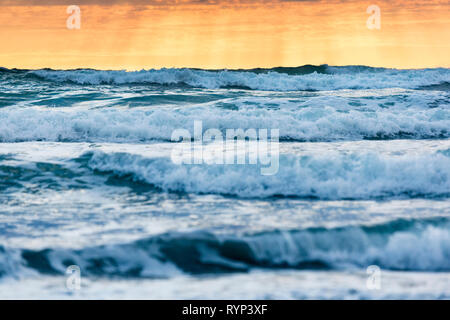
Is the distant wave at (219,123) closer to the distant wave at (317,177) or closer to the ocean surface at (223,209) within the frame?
the ocean surface at (223,209)

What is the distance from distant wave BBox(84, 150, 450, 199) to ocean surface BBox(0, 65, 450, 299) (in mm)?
23

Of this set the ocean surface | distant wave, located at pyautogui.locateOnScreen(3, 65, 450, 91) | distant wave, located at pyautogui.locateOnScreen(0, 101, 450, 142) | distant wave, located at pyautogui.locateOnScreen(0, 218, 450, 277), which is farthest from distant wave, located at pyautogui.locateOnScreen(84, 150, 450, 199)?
distant wave, located at pyautogui.locateOnScreen(3, 65, 450, 91)

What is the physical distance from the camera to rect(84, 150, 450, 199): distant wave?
6199mm

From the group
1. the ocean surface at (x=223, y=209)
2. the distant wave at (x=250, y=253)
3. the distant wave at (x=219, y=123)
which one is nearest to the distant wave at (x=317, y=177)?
the ocean surface at (x=223, y=209)

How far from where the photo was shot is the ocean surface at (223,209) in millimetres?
3957

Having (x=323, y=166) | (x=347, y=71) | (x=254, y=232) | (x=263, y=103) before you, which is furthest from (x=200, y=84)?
(x=254, y=232)

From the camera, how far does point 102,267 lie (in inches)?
163


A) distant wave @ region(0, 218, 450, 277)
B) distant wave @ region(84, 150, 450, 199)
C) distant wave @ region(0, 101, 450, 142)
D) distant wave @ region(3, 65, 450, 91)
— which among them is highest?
distant wave @ region(3, 65, 450, 91)

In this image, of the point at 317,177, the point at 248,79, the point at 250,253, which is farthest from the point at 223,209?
the point at 248,79

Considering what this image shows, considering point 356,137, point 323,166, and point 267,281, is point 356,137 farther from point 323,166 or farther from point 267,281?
point 267,281

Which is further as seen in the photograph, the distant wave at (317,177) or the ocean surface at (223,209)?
the distant wave at (317,177)

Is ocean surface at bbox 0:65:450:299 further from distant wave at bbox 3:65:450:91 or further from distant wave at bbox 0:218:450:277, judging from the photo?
distant wave at bbox 3:65:450:91

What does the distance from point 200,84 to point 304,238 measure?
16735 mm

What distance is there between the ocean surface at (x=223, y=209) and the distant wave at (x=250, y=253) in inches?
0.5
